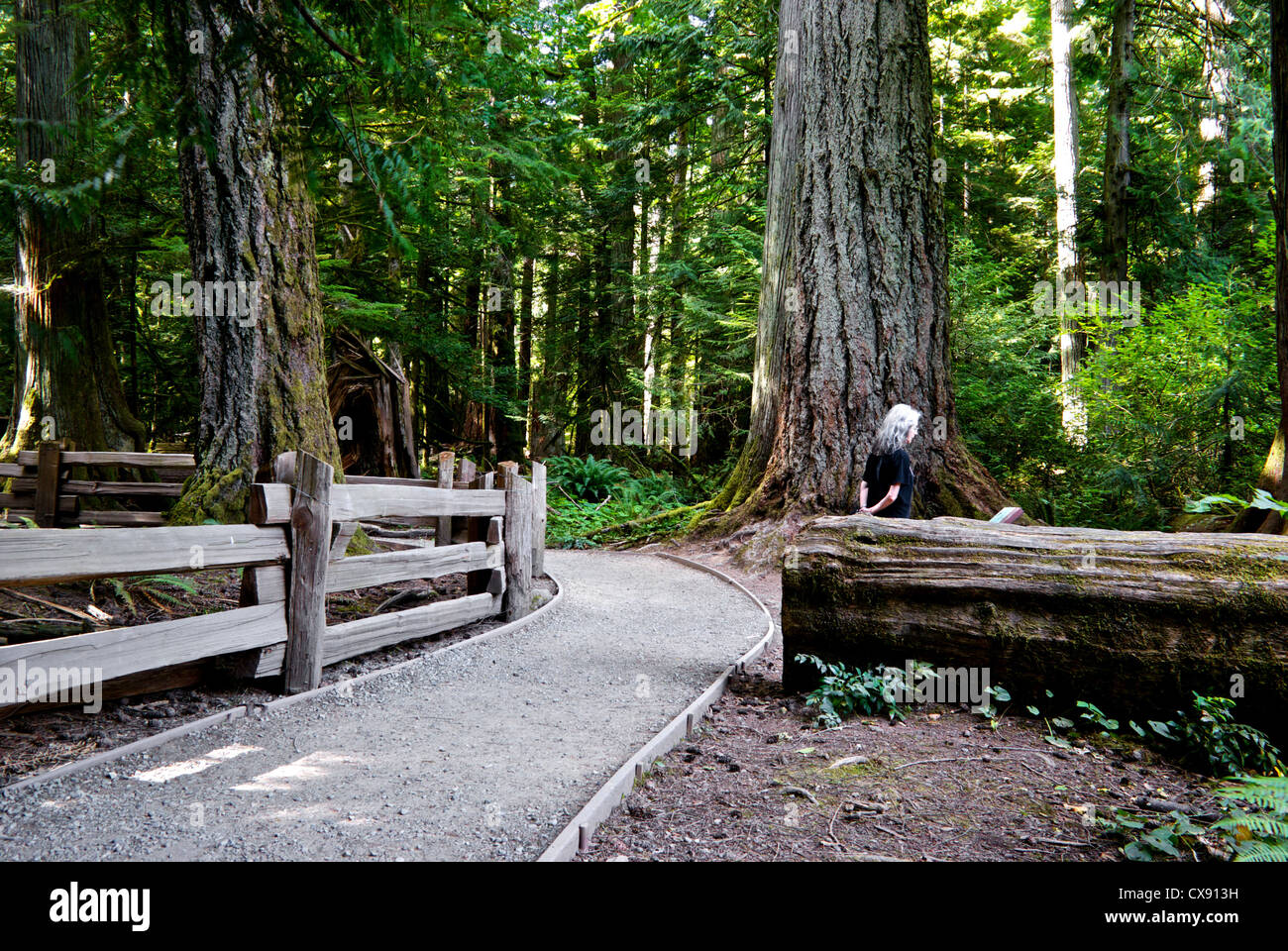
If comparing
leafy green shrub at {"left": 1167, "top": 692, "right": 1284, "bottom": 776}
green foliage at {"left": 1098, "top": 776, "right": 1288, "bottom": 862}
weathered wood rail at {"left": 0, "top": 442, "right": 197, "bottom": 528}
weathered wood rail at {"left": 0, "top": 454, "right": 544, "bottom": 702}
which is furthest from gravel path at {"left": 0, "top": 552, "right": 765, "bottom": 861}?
weathered wood rail at {"left": 0, "top": 442, "right": 197, "bottom": 528}

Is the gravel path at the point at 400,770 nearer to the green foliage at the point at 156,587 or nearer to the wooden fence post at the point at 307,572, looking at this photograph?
the wooden fence post at the point at 307,572

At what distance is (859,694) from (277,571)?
378 centimetres

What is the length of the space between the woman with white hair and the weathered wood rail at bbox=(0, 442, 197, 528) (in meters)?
8.26

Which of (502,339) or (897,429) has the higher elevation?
(502,339)

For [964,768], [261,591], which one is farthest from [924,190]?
[261,591]

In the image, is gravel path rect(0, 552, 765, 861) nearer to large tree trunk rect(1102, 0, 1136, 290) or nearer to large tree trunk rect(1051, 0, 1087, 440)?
large tree trunk rect(1051, 0, 1087, 440)

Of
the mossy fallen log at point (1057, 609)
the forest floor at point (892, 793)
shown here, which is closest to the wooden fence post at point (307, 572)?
the forest floor at point (892, 793)

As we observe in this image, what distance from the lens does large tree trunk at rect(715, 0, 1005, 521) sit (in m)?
9.63

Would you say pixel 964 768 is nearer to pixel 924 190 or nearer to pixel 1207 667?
pixel 1207 667

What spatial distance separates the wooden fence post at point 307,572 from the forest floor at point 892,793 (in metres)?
2.50

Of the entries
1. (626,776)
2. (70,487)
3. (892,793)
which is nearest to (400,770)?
(626,776)

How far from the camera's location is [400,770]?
151 inches

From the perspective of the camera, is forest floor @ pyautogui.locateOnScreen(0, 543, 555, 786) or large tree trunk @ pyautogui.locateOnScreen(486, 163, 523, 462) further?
large tree trunk @ pyautogui.locateOnScreen(486, 163, 523, 462)

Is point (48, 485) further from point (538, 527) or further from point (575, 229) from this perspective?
point (575, 229)
